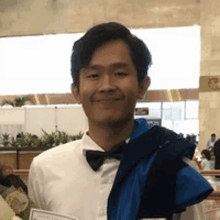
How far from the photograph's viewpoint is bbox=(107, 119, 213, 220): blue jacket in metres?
1.07

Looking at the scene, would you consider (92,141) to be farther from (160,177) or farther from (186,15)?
(186,15)

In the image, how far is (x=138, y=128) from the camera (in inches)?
51.9

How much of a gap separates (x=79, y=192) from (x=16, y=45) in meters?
16.5

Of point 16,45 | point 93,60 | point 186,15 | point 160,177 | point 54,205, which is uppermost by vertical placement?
point 186,15

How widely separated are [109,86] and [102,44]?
208 millimetres

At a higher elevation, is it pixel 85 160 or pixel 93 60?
pixel 93 60

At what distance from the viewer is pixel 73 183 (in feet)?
4.20

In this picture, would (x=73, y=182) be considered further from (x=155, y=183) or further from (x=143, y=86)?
(x=143, y=86)

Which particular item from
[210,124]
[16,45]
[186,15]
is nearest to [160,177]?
[210,124]

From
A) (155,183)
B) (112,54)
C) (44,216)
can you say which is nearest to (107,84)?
(112,54)

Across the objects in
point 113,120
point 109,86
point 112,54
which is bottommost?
point 113,120

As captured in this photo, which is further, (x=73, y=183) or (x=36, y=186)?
(x=36, y=186)

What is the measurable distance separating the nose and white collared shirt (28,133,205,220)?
0.27 m

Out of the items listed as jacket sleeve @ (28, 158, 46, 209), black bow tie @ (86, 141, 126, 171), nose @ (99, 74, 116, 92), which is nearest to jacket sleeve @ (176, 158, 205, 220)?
black bow tie @ (86, 141, 126, 171)
